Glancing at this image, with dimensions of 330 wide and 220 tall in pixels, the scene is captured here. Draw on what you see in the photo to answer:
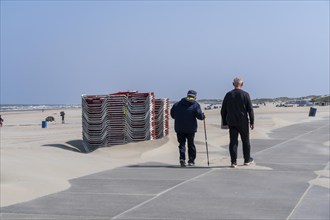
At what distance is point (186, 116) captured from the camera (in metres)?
14.0

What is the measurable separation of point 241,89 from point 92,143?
18.7 ft

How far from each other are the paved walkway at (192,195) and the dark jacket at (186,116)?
898mm

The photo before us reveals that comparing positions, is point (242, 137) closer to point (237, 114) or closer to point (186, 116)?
point (237, 114)

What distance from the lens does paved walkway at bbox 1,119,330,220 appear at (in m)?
8.17

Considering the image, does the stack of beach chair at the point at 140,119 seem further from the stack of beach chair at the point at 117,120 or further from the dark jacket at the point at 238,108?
the dark jacket at the point at 238,108

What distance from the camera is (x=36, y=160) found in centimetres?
1320

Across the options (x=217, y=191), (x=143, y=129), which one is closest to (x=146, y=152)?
(x=143, y=129)

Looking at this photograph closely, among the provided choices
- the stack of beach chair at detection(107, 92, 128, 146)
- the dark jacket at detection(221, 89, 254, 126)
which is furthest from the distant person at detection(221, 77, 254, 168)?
the stack of beach chair at detection(107, 92, 128, 146)

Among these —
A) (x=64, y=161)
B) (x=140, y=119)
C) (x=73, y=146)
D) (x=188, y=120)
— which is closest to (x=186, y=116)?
(x=188, y=120)

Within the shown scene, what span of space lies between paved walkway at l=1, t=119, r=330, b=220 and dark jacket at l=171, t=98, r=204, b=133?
0.90 m

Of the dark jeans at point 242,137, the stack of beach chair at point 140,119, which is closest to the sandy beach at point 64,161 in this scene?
the stack of beach chair at point 140,119

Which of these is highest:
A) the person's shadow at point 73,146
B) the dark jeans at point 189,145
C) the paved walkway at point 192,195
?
the dark jeans at point 189,145

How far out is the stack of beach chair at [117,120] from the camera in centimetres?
1755

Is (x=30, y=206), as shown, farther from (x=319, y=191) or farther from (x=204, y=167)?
(x=204, y=167)
